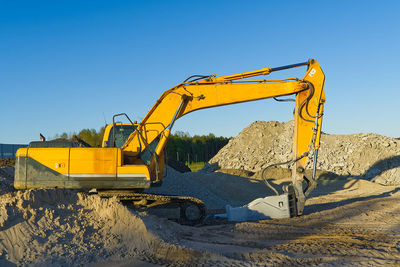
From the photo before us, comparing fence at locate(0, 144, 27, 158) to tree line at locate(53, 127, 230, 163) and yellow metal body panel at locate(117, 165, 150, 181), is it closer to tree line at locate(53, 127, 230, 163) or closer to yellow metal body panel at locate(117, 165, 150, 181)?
tree line at locate(53, 127, 230, 163)

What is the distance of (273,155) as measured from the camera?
2656cm

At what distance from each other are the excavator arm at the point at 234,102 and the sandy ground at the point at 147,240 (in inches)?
56.6

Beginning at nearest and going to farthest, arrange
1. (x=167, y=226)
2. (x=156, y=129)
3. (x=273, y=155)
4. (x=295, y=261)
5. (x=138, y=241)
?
(x=295, y=261) < (x=138, y=241) < (x=167, y=226) < (x=156, y=129) < (x=273, y=155)

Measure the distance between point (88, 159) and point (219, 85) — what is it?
3.08 metres

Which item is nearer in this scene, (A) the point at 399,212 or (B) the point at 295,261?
(B) the point at 295,261

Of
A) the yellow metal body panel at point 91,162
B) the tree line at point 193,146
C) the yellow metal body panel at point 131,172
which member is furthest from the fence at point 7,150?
the yellow metal body panel at point 131,172

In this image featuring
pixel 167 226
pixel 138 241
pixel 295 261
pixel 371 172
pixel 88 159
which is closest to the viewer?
pixel 295 261

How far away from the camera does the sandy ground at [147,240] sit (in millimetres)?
5148

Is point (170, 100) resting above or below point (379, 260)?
above

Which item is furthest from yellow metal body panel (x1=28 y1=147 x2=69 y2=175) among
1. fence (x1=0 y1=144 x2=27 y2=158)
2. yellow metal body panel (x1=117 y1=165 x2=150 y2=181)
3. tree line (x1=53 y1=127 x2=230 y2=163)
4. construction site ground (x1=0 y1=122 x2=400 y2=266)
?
tree line (x1=53 y1=127 x2=230 y2=163)

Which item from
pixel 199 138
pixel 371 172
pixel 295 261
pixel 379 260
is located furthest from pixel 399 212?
pixel 199 138

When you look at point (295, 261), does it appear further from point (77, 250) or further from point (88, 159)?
point (88, 159)

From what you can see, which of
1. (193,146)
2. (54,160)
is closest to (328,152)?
(193,146)

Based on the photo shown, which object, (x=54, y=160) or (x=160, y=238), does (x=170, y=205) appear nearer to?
(x=160, y=238)
